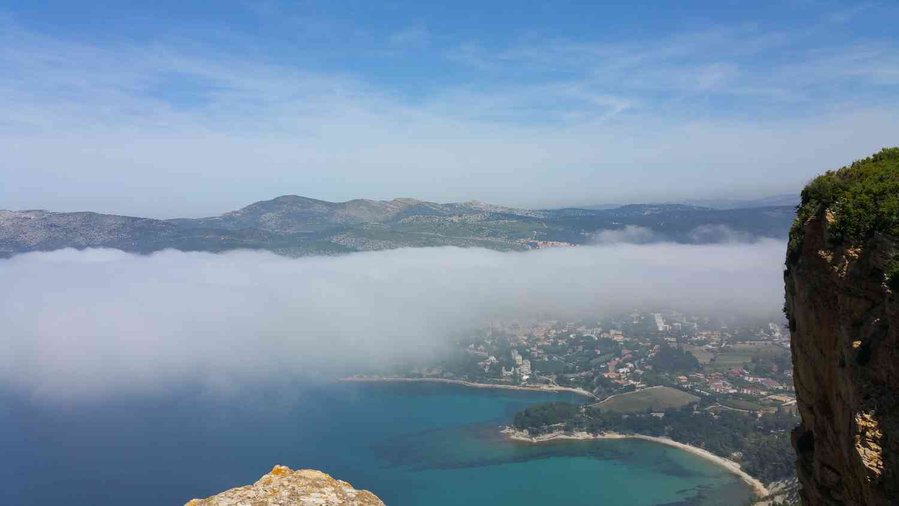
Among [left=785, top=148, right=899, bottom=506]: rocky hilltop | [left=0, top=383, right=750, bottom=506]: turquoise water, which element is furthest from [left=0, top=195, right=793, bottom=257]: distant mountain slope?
[left=785, top=148, right=899, bottom=506]: rocky hilltop

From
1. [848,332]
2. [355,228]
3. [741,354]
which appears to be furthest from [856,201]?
[355,228]

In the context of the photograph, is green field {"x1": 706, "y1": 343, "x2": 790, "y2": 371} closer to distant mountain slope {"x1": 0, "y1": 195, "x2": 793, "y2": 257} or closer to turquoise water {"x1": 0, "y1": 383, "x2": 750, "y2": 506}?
turquoise water {"x1": 0, "y1": 383, "x2": 750, "y2": 506}

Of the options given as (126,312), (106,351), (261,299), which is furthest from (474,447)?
(126,312)

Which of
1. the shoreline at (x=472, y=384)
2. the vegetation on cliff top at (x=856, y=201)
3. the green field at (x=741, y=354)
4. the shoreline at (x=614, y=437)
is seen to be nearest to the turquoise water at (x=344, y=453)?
the shoreline at (x=614, y=437)

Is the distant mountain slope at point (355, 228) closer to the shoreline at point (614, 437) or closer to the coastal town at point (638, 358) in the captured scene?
the coastal town at point (638, 358)

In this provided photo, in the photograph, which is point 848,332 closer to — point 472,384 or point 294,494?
point 294,494
